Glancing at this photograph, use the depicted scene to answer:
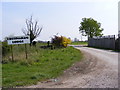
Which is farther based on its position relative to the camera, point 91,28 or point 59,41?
point 91,28

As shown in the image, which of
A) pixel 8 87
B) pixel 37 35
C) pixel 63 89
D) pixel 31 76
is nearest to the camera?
pixel 63 89

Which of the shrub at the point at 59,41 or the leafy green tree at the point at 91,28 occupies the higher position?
the leafy green tree at the point at 91,28

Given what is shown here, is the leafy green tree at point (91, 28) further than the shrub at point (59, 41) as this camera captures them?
Yes

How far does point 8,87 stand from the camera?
281 inches

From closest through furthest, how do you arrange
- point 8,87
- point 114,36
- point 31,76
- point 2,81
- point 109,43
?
1. point 8,87
2. point 2,81
3. point 31,76
4. point 114,36
5. point 109,43

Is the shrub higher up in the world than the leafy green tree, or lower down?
lower down

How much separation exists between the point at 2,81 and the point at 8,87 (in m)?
1.05

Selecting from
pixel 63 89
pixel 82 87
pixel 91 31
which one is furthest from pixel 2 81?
pixel 91 31

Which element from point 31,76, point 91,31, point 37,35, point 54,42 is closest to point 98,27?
point 91,31

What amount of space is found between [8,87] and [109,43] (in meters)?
30.3

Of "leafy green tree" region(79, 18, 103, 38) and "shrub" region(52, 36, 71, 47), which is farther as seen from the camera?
"leafy green tree" region(79, 18, 103, 38)

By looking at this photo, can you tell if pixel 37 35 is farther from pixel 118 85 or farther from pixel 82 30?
pixel 118 85

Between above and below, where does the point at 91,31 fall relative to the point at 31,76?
above

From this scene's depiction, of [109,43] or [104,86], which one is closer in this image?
[104,86]
